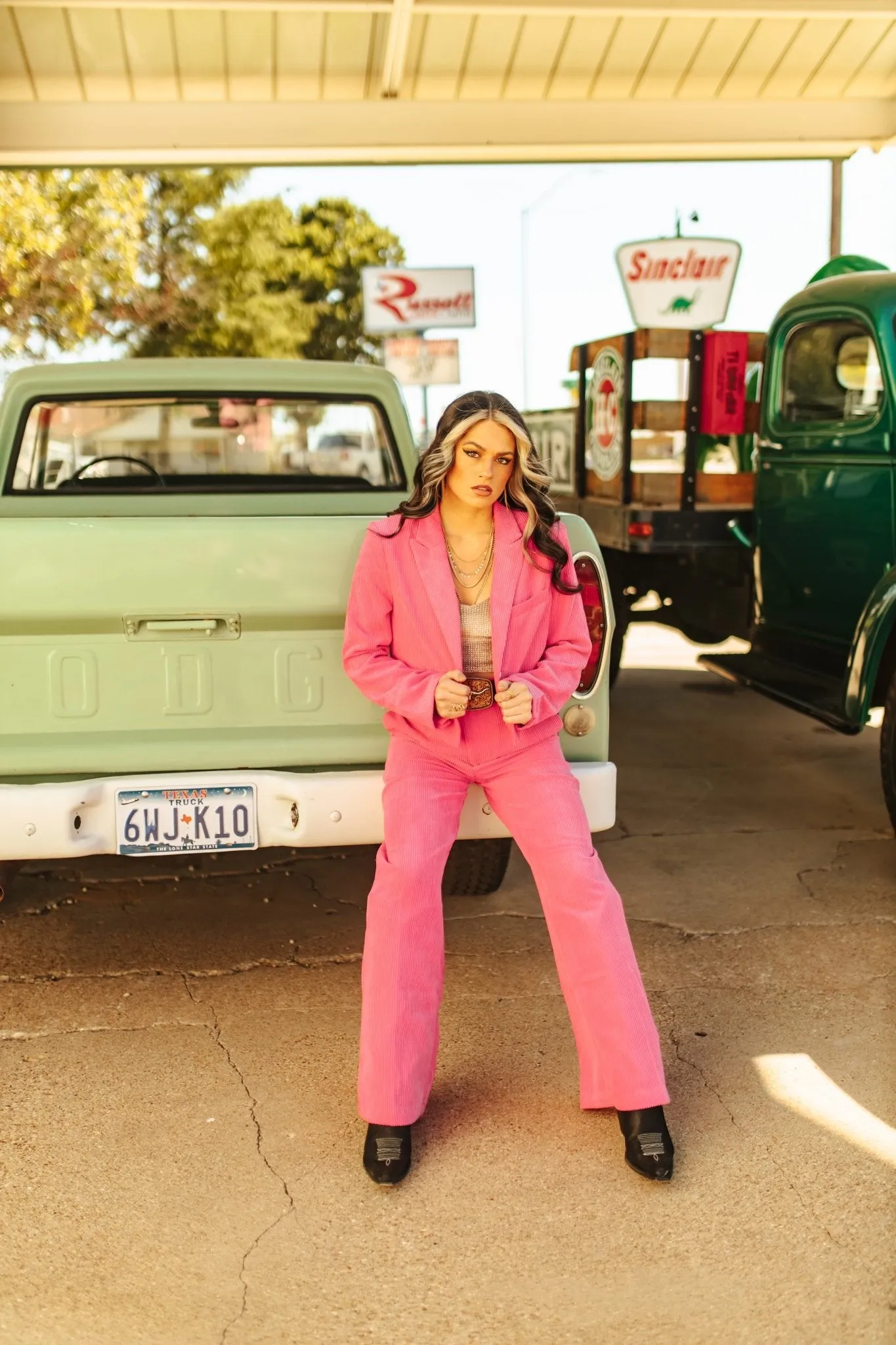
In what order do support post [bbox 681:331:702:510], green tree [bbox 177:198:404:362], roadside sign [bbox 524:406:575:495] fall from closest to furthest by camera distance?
Answer: support post [bbox 681:331:702:510], roadside sign [bbox 524:406:575:495], green tree [bbox 177:198:404:362]

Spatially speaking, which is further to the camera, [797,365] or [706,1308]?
[797,365]

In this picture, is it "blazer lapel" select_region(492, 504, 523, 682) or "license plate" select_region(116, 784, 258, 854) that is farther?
"license plate" select_region(116, 784, 258, 854)

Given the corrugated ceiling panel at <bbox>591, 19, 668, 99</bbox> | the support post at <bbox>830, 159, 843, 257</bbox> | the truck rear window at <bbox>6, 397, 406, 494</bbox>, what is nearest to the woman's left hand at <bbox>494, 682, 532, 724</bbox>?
the truck rear window at <bbox>6, 397, 406, 494</bbox>

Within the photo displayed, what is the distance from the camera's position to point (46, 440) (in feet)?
16.7

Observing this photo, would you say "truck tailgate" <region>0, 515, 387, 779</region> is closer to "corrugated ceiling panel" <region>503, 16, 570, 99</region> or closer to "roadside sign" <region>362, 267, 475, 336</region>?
"corrugated ceiling panel" <region>503, 16, 570, 99</region>

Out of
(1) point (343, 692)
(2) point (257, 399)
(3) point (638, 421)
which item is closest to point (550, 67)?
(3) point (638, 421)

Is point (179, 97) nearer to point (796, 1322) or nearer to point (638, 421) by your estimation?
point (638, 421)

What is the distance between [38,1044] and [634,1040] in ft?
5.40

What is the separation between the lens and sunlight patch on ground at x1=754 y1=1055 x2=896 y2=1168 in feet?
9.55

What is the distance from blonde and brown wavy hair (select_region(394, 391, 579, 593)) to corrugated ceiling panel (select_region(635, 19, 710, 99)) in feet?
24.7

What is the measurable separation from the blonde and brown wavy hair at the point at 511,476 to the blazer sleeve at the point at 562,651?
0.04 metres

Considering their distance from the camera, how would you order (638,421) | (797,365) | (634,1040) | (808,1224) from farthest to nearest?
(638,421), (797,365), (634,1040), (808,1224)

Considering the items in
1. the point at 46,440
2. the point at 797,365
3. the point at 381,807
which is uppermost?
the point at 797,365

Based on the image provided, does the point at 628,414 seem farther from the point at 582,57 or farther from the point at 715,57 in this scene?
the point at 715,57
